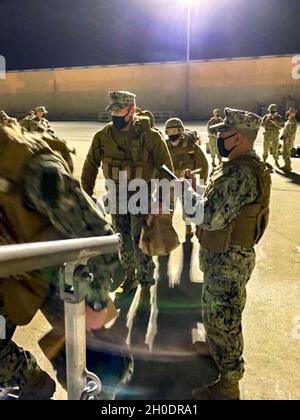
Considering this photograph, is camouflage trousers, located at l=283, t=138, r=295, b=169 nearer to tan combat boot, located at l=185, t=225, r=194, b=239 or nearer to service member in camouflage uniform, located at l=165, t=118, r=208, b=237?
service member in camouflage uniform, located at l=165, t=118, r=208, b=237

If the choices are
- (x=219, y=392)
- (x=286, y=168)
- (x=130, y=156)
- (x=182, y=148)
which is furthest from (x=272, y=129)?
(x=219, y=392)

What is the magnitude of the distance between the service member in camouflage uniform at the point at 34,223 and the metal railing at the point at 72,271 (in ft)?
0.70

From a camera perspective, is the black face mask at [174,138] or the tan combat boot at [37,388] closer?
the tan combat boot at [37,388]

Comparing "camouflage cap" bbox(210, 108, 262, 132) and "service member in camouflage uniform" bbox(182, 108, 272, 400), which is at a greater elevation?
"camouflage cap" bbox(210, 108, 262, 132)

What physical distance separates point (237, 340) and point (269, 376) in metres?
0.48

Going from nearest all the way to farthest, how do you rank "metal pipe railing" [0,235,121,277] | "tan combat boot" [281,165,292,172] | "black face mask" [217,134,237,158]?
1. "metal pipe railing" [0,235,121,277]
2. "black face mask" [217,134,237,158]
3. "tan combat boot" [281,165,292,172]

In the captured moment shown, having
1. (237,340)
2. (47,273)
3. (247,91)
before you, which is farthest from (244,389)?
(247,91)

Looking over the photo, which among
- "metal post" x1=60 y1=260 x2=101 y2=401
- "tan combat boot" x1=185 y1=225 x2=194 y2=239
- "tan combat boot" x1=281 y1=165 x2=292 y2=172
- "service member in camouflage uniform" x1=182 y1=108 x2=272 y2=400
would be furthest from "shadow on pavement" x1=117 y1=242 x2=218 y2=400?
"tan combat boot" x1=281 y1=165 x2=292 y2=172

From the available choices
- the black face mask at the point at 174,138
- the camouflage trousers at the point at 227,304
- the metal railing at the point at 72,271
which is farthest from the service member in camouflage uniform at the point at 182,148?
the metal railing at the point at 72,271

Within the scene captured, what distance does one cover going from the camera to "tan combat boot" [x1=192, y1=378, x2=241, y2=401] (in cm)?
247

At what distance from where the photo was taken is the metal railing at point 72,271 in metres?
1.08

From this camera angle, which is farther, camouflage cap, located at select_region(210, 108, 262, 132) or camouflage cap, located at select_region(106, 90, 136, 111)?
camouflage cap, located at select_region(106, 90, 136, 111)

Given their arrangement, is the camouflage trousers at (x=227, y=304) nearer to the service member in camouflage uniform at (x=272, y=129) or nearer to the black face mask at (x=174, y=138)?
the black face mask at (x=174, y=138)
